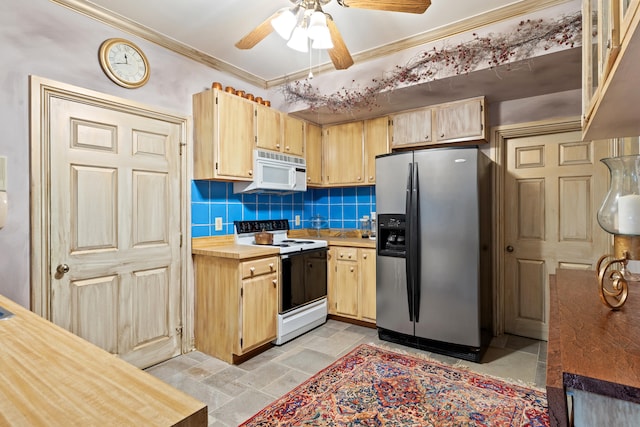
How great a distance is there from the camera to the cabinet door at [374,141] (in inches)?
141

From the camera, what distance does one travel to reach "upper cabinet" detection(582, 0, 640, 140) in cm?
70

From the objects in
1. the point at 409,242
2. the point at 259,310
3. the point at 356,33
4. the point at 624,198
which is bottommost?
the point at 259,310

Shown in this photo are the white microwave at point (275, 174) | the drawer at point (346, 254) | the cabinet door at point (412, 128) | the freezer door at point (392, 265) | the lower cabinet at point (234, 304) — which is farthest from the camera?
the drawer at point (346, 254)

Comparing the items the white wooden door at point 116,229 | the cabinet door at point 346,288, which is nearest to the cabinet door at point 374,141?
the cabinet door at point 346,288

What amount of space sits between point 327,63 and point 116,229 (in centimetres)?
236

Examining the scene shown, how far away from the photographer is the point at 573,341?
80 centimetres

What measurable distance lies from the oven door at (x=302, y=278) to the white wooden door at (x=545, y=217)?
1.83 metres

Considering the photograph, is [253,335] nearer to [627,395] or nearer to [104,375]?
[104,375]

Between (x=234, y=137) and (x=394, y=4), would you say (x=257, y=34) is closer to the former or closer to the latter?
(x=394, y=4)

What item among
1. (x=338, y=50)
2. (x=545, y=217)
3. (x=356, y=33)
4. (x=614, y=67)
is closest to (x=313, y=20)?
(x=338, y=50)

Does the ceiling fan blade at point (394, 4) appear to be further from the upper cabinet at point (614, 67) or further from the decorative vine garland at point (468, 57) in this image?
the decorative vine garland at point (468, 57)

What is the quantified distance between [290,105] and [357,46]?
98cm

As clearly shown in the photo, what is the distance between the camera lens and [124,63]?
2.49m

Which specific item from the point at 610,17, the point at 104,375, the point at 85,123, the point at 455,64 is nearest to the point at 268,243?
the point at 85,123
